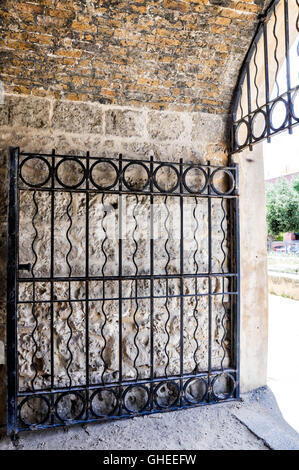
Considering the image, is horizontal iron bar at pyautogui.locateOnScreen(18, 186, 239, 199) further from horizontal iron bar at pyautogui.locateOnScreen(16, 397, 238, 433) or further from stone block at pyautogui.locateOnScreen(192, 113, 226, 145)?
horizontal iron bar at pyautogui.locateOnScreen(16, 397, 238, 433)

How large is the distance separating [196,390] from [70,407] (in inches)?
38.4

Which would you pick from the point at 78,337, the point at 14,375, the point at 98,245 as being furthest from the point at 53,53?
the point at 14,375

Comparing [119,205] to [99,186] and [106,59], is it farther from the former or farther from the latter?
[106,59]

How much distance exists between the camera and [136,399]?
2.40m

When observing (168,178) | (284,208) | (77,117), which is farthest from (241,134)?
(284,208)

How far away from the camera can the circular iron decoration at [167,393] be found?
8.05 ft

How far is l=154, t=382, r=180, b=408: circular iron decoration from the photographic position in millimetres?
2453

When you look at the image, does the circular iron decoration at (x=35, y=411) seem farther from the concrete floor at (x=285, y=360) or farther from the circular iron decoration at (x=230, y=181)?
the circular iron decoration at (x=230, y=181)

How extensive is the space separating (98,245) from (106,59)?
4.28 feet

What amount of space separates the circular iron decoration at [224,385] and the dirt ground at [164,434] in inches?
5.6

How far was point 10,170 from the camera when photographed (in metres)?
2.05

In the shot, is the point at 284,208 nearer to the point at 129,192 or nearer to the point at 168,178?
the point at 168,178

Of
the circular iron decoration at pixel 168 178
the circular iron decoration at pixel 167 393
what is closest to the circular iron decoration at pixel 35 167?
the circular iron decoration at pixel 168 178

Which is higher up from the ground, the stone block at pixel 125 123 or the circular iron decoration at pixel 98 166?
the stone block at pixel 125 123
